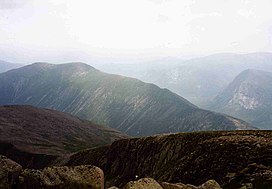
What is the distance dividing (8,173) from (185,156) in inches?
1952

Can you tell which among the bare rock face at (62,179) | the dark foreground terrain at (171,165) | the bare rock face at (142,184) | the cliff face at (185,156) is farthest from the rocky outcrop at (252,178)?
the bare rock face at (62,179)

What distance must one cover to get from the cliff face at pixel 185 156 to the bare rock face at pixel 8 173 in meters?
30.7

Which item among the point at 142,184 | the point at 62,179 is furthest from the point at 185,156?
the point at 62,179

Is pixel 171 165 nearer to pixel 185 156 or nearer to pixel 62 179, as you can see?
pixel 185 156

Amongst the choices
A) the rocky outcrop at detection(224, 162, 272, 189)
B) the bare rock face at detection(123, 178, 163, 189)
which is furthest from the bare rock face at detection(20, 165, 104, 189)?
the rocky outcrop at detection(224, 162, 272, 189)

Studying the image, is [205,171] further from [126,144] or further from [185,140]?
[126,144]

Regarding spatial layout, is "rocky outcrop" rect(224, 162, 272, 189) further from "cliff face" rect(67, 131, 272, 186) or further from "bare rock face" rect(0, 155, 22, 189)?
"bare rock face" rect(0, 155, 22, 189)

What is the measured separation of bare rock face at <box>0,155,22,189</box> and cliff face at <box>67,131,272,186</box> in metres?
30.7

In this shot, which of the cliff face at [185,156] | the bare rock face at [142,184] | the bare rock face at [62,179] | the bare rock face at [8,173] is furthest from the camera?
the cliff face at [185,156]

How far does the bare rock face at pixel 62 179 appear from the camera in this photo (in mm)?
31875

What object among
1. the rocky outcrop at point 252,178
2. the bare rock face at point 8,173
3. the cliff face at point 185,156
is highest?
the bare rock face at point 8,173

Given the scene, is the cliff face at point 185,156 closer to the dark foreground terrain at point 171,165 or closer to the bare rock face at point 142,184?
the dark foreground terrain at point 171,165

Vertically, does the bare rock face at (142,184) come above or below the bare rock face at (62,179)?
above

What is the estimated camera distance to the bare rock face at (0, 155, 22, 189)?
32.3 meters
